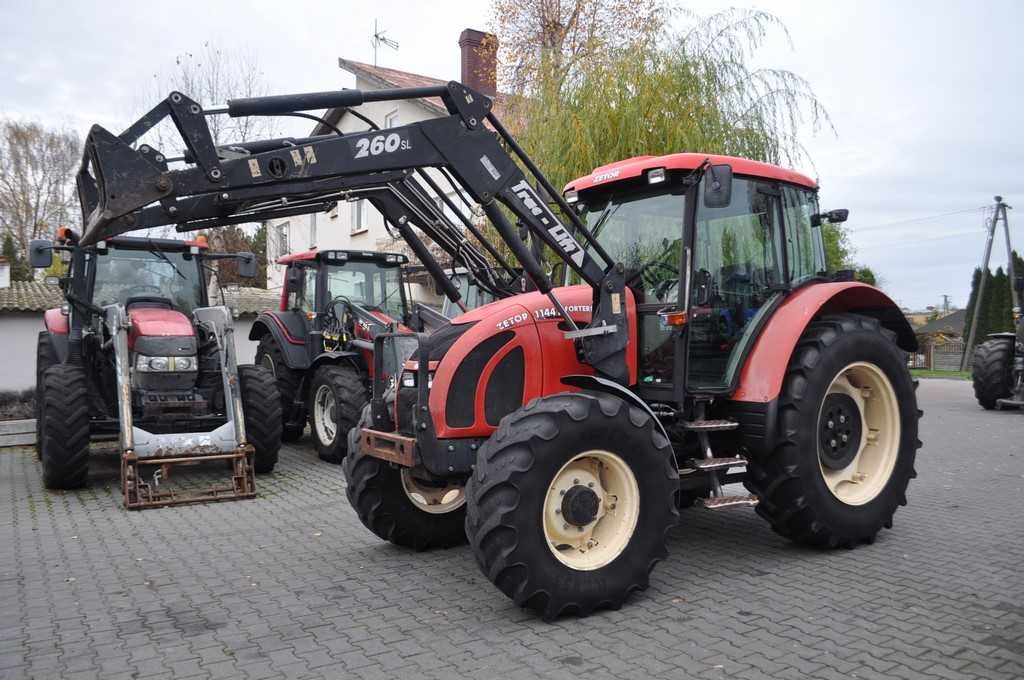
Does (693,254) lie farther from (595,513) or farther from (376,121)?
(376,121)

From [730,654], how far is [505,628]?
3.59ft

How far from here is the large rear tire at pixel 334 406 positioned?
9.13 m

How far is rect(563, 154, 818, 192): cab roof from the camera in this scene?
5168mm

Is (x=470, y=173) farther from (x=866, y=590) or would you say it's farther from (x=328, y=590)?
(x=866, y=590)

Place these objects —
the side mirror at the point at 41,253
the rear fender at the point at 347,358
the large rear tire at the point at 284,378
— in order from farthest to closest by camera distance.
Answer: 1. the large rear tire at the point at 284,378
2. the rear fender at the point at 347,358
3. the side mirror at the point at 41,253

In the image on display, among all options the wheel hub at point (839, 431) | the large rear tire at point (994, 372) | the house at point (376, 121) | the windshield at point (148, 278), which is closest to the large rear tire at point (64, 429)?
the windshield at point (148, 278)

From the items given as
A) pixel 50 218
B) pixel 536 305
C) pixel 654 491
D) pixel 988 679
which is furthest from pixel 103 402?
pixel 50 218

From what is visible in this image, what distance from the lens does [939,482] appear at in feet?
26.4

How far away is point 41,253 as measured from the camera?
274 inches

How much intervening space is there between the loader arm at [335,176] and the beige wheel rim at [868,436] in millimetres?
1833

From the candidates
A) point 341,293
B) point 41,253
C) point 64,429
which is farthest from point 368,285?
point 41,253

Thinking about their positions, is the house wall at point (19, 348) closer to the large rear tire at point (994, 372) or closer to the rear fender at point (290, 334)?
the rear fender at point (290, 334)

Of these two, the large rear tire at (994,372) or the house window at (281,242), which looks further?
the house window at (281,242)

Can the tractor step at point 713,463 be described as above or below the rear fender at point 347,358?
below
